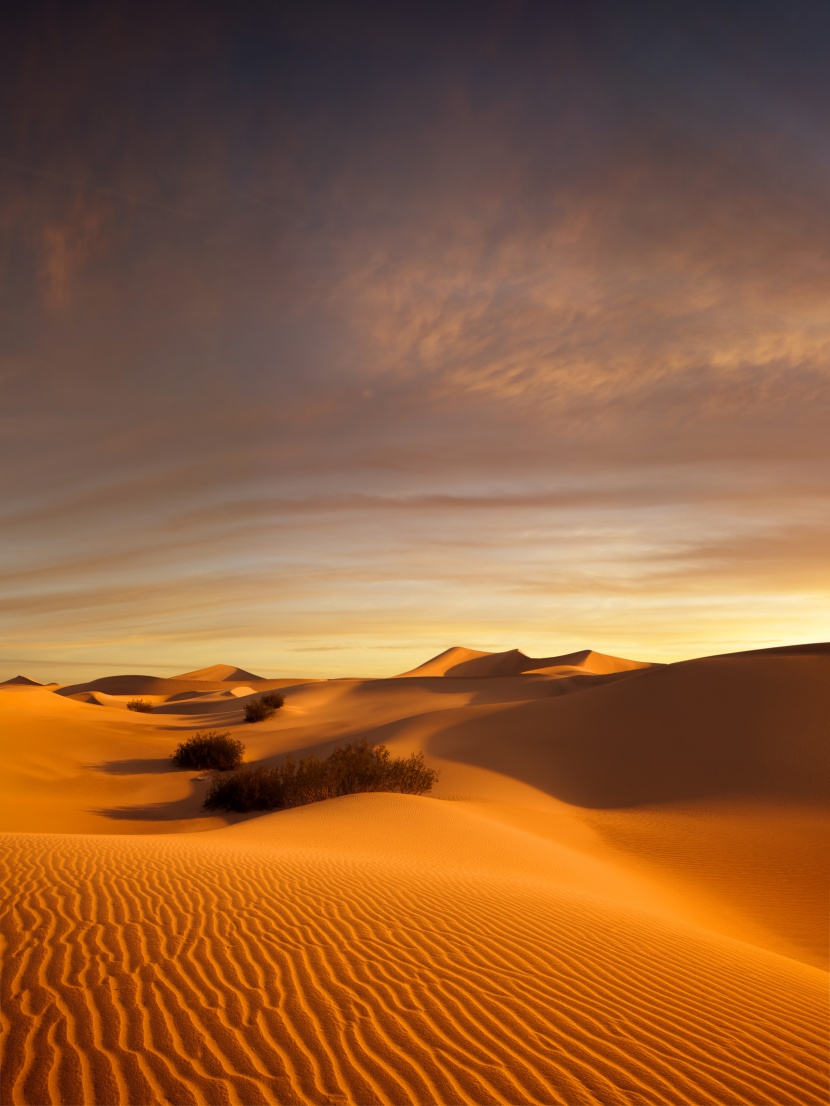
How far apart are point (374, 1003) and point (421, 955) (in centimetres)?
109

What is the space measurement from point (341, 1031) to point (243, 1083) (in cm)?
77

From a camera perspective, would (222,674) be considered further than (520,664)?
Yes

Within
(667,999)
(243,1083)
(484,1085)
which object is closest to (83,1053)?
(243,1083)

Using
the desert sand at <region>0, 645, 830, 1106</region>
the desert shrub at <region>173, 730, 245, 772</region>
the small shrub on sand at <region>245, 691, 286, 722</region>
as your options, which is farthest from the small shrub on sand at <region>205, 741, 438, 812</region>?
the small shrub on sand at <region>245, 691, 286, 722</region>

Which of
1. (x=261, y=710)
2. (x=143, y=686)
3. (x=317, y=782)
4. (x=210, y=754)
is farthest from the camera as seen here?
(x=143, y=686)

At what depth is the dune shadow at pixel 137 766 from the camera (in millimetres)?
26672

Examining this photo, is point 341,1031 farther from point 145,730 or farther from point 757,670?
point 145,730

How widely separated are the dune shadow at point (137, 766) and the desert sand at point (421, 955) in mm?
6354

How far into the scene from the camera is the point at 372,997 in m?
5.04

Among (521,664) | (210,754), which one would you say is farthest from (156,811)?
(521,664)

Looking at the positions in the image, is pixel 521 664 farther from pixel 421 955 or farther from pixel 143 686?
pixel 421 955

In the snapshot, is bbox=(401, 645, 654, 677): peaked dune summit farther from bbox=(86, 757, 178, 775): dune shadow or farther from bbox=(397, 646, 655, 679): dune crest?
bbox=(86, 757, 178, 775): dune shadow

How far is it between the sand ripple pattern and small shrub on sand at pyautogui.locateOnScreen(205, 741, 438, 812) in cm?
1349

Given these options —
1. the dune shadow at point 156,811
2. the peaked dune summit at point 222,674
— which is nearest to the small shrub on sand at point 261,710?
the dune shadow at point 156,811
